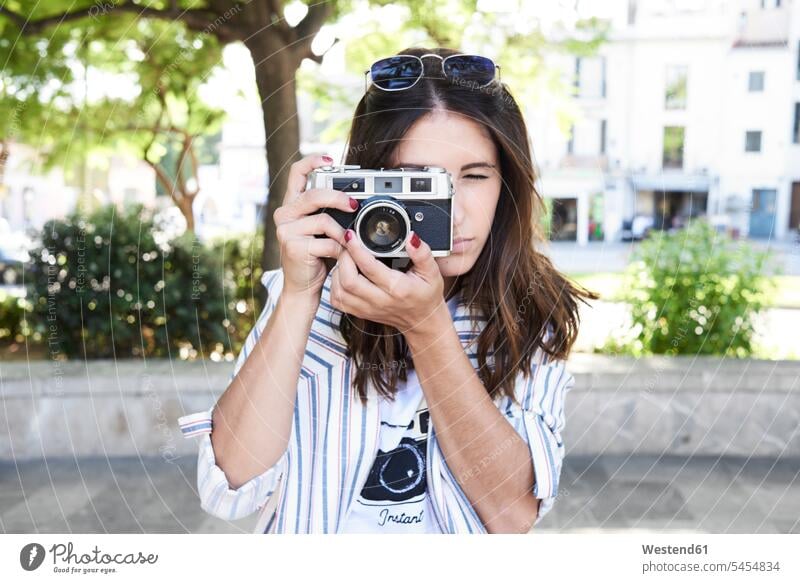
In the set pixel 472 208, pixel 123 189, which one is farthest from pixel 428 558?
pixel 123 189

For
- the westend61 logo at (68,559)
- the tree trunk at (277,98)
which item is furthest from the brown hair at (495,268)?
the tree trunk at (277,98)

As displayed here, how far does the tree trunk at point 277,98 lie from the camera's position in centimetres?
152

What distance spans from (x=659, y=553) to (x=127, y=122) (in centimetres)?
225

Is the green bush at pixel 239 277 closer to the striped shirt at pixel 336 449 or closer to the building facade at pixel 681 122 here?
the building facade at pixel 681 122

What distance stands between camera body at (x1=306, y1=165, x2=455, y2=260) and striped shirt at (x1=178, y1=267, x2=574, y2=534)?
0.45ft

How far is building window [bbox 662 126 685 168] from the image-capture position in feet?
4.95

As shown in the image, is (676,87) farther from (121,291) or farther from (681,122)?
(121,291)

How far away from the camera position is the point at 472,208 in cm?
91

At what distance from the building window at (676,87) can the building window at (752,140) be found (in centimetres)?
23

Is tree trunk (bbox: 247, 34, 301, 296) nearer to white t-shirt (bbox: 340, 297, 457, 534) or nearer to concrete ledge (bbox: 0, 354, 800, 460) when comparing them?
concrete ledge (bbox: 0, 354, 800, 460)

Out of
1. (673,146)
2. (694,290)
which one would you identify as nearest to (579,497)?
(694,290)

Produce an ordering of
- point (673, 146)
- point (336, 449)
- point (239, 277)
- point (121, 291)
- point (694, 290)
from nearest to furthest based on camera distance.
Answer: point (336, 449), point (673, 146), point (694, 290), point (121, 291), point (239, 277)

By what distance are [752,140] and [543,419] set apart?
3.94 feet

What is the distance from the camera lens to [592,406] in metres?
2.13
